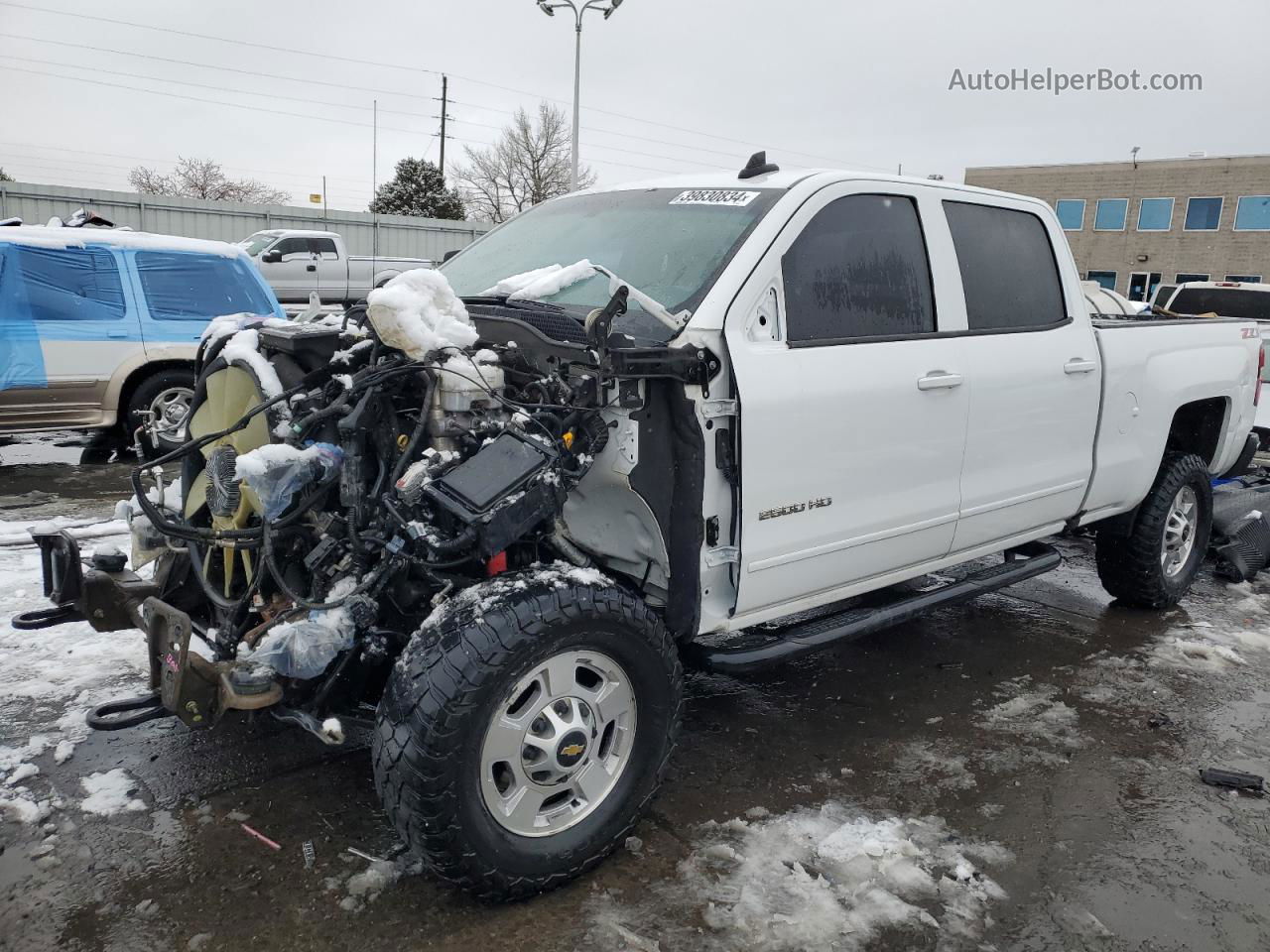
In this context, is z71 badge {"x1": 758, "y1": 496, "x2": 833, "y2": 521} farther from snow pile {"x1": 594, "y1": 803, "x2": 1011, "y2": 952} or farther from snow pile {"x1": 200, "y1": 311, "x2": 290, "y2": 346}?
snow pile {"x1": 200, "y1": 311, "x2": 290, "y2": 346}

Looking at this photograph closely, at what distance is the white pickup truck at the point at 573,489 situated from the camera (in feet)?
8.61

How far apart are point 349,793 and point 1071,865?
2.35 meters

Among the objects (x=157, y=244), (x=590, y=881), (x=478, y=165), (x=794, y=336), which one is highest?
(x=478, y=165)

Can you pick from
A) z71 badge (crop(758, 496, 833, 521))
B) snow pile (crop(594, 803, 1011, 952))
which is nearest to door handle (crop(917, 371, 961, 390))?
z71 badge (crop(758, 496, 833, 521))

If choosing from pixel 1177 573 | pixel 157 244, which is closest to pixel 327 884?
pixel 1177 573

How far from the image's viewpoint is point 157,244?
8.41 metres

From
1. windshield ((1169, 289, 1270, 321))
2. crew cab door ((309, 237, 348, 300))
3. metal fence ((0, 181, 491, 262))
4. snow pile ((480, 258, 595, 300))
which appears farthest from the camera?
metal fence ((0, 181, 491, 262))

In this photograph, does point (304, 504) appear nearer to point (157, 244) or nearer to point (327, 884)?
point (327, 884)

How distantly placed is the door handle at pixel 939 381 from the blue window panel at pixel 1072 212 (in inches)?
1715

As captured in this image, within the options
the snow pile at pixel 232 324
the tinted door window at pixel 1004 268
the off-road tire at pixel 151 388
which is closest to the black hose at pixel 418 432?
the snow pile at pixel 232 324

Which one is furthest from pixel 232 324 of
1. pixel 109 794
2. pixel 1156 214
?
pixel 1156 214

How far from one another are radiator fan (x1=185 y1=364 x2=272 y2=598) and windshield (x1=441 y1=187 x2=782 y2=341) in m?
1.00

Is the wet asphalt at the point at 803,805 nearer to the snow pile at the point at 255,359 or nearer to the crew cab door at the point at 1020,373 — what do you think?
the crew cab door at the point at 1020,373

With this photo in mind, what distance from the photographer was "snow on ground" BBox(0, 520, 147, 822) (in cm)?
337
